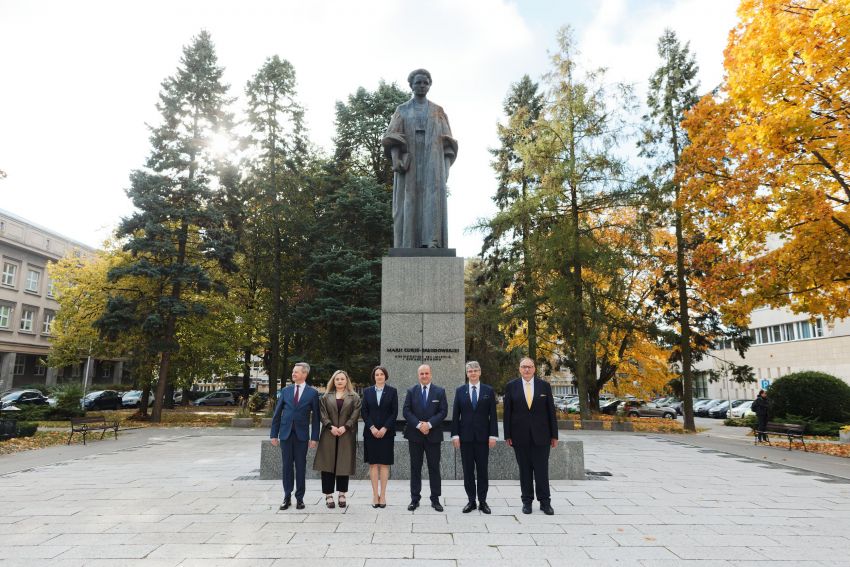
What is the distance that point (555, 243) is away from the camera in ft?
64.2

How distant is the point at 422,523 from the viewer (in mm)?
5801

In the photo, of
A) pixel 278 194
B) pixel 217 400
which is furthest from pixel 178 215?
pixel 217 400

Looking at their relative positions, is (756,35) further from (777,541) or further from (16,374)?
(16,374)

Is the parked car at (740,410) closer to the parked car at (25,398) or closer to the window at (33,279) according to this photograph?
the parked car at (25,398)

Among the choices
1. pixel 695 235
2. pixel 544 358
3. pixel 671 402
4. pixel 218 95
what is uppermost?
pixel 218 95

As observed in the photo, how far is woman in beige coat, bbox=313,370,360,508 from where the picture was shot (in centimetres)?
645

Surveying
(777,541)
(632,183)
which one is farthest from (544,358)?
(777,541)

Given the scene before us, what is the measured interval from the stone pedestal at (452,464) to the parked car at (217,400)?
39.1 m

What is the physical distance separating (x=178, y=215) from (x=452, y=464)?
66.0ft

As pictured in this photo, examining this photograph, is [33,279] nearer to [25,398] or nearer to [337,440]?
[25,398]

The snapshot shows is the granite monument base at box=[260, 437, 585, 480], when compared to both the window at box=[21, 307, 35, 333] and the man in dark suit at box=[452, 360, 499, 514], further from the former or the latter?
the window at box=[21, 307, 35, 333]

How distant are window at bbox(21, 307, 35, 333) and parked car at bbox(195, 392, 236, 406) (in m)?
14.9

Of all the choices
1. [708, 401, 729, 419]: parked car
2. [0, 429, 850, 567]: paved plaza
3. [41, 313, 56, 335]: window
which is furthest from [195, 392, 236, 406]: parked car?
[708, 401, 729, 419]: parked car

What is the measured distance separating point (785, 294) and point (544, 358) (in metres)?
15.1
